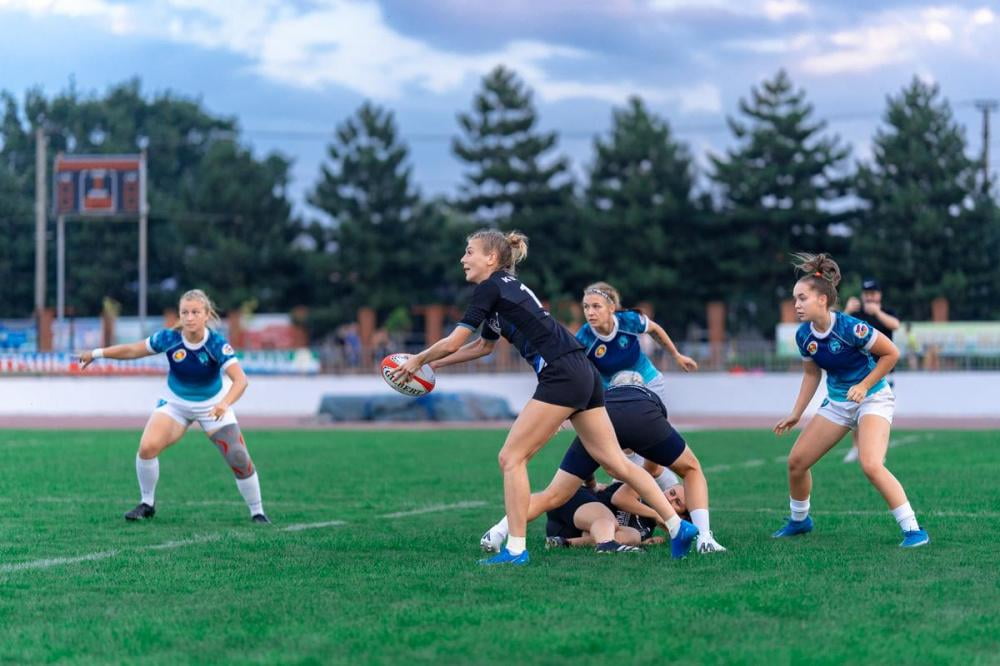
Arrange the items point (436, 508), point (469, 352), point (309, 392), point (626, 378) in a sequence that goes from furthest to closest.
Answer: point (309, 392) < point (436, 508) < point (626, 378) < point (469, 352)

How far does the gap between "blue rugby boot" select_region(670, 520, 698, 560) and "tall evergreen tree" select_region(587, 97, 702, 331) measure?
141 ft

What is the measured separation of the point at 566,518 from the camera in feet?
30.0

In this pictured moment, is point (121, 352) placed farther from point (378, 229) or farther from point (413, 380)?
point (378, 229)

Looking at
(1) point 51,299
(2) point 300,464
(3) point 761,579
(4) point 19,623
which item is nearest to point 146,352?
(4) point 19,623

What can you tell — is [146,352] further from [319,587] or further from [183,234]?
[183,234]

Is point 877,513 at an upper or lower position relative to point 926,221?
lower

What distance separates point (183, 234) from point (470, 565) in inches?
2202

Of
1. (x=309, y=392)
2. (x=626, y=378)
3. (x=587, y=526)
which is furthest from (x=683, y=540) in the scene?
(x=309, y=392)

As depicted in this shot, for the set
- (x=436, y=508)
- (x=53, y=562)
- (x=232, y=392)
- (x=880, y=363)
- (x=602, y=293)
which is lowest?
(x=436, y=508)

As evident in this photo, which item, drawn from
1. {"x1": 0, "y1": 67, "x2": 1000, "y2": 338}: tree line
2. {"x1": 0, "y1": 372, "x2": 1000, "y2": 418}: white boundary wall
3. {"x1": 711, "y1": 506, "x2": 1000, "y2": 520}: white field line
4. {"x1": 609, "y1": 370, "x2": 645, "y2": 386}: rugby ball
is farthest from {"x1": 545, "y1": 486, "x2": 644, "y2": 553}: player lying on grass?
{"x1": 0, "y1": 67, "x2": 1000, "y2": 338}: tree line

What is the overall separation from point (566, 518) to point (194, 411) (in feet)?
11.5

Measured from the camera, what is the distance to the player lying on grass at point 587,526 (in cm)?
890

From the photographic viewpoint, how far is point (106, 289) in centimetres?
6500

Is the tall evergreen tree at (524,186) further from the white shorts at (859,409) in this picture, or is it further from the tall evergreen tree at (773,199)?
the white shorts at (859,409)
